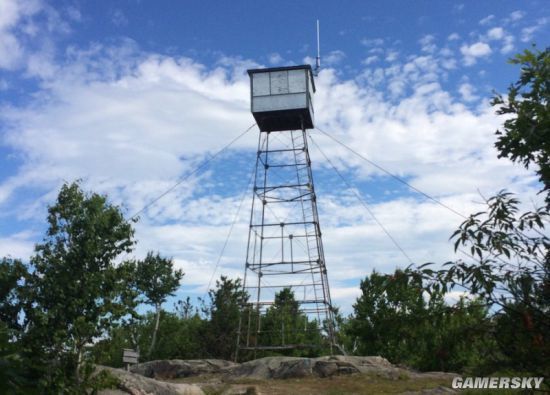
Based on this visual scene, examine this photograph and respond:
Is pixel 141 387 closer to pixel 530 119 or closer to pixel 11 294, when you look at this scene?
pixel 11 294

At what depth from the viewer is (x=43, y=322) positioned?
1947 cm

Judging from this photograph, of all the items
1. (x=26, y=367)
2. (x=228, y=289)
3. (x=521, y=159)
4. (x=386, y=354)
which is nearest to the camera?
(x=521, y=159)

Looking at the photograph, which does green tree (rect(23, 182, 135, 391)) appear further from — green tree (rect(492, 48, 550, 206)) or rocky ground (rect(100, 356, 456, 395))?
green tree (rect(492, 48, 550, 206))

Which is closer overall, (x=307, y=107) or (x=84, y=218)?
(x=84, y=218)

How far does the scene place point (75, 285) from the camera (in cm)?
2062

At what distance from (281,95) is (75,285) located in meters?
16.4

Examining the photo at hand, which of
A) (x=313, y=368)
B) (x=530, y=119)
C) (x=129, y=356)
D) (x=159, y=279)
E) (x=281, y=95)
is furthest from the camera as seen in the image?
(x=159, y=279)

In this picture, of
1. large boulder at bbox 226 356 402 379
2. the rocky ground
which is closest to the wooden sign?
the rocky ground

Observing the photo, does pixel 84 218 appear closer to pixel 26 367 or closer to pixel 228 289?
pixel 26 367

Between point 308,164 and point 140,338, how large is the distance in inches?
1530

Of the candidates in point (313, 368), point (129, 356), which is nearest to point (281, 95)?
point (313, 368)

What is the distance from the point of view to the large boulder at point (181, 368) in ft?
109

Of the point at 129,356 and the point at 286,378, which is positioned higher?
the point at 129,356

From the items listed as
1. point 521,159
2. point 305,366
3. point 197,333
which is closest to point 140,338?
point 197,333
